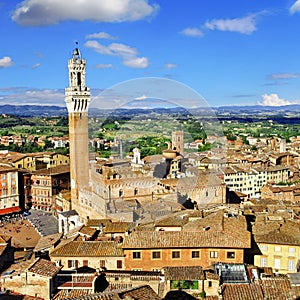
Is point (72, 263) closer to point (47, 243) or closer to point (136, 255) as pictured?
point (136, 255)

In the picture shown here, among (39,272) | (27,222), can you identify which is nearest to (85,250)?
(39,272)

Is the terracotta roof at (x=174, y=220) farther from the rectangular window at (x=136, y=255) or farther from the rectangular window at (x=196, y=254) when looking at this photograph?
the rectangular window at (x=196, y=254)

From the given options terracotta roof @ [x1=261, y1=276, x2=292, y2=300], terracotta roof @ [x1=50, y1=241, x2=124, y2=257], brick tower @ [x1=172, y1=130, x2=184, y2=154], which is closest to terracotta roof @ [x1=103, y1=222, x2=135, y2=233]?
terracotta roof @ [x1=50, y1=241, x2=124, y2=257]

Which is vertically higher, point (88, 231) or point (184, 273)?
point (184, 273)

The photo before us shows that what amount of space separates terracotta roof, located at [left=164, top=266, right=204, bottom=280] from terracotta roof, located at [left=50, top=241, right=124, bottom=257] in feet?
10.5

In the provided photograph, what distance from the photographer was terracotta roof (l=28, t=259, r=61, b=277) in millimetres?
8953

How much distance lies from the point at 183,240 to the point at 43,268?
4.61 m

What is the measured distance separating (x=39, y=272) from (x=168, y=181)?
17.2 ft

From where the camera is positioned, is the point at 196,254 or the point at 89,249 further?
the point at 89,249

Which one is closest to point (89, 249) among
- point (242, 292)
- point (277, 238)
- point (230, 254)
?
point (230, 254)

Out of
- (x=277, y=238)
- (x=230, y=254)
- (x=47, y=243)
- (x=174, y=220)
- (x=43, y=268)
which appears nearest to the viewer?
(x=43, y=268)

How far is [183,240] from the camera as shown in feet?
41.5

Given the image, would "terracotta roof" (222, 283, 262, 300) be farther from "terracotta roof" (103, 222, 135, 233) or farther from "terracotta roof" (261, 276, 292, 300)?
"terracotta roof" (103, 222, 135, 233)

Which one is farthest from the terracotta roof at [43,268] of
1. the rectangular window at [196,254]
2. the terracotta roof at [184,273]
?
the rectangular window at [196,254]
